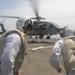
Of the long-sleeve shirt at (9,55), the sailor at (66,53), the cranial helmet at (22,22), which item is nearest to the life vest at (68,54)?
the sailor at (66,53)

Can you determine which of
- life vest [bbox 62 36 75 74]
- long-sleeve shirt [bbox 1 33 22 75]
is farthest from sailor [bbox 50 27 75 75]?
long-sleeve shirt [bbox 1 33 22 75]

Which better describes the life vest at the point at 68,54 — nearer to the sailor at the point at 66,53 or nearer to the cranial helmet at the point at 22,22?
the sailor at the point at 66,53

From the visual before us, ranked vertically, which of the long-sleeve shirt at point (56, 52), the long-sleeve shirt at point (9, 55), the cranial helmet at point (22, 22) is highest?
the cranial helmet at point (22, 22)

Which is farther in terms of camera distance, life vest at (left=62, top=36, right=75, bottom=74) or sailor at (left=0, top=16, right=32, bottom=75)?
life vest at (left=62, top=36, right=75, bottom=74)

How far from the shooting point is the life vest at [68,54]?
207 inches

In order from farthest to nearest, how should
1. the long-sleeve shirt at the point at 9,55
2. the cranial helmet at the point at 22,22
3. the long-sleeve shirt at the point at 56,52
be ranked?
the long-sleeve shirt at the point at 56,52 → the cranial helmet at the point at 22,22 → the long-sleeve shirt at the point at 9,55

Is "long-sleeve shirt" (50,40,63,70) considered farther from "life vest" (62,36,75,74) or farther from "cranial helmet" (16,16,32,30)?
"cranial helmet" (16,16,32,30)

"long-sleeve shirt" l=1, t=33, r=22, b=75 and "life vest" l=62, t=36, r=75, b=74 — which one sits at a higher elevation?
"long-sleeve shirt" l=1, t=33, r=22, b=75

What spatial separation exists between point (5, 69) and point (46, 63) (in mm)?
10972

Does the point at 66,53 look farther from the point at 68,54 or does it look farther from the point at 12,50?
the point at 12,50

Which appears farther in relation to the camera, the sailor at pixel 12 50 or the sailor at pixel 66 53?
the sailor at pixel 66 53

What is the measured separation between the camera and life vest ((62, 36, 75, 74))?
5246 mm

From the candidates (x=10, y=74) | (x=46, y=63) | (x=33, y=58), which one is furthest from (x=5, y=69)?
(x=33, y=58)

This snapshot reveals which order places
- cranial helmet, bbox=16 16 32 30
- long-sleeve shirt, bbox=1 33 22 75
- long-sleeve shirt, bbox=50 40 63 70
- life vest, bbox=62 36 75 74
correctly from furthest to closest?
long-sleeve shirt, bbox=50 40 63 70
life vest, bbox=62 36 75 74
cranial helmet, bbox=16 16 32 30
long-sleeve shirt, bbox=1 33 22 75
